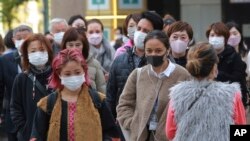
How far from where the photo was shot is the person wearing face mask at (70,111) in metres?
7.02

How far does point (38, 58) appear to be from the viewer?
851 cm

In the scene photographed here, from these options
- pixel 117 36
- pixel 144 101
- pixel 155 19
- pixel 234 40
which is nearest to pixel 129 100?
pixel 144 101

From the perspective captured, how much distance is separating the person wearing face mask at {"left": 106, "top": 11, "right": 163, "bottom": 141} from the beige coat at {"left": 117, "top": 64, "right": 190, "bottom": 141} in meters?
1.17

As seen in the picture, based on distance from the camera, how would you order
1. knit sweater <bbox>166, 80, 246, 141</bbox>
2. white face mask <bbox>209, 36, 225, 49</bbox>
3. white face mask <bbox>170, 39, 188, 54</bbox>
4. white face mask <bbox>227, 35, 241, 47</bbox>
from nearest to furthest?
knit sweater <bbox>166, 80, 246, 141</bbox> → white face mask <bbox>170, 39, 188, 54</bbox> → white face mask <bbox>209, 36, 225, 49</bbox> → white face mask <bbox>227, 35, 241, 47</bbox>

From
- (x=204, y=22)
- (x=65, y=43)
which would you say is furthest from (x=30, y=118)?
(x=204, y=22)

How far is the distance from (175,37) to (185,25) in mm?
169

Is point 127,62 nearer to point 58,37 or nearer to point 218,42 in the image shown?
point 218,42

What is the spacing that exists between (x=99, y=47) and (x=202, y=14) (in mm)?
8944

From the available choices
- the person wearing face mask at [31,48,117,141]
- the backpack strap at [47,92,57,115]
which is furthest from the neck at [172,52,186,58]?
the backpack strap at [47,92,57,115]

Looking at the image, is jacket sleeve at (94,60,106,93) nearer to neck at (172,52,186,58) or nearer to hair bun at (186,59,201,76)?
neck at (172,52,186,58)

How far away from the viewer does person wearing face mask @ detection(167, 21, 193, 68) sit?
923 centimetres

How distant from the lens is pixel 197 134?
6441mm

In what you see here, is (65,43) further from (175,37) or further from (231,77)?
(231,77)

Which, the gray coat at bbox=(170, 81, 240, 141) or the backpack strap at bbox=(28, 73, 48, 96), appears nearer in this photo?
the gray coat at bbox=(170, 81, 240, 141)
